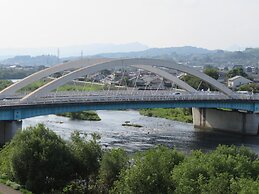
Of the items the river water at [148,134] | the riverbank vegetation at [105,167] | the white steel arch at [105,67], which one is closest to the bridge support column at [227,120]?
the river water at [148,134]

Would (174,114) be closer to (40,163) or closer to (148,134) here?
(148,134)

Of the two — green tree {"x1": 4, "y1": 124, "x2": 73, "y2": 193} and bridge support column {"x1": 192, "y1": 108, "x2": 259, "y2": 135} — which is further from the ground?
green tree {"x1": 4, "y1": 124, "x2": 73, "y2": 193}

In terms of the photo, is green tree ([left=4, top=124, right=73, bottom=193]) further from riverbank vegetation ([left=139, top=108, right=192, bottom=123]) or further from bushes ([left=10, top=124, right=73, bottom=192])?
riverbank vegetation ([left=139, top=108, right=192, bottom=123])

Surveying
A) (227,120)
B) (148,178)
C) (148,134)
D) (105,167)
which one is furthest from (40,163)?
(227,120)

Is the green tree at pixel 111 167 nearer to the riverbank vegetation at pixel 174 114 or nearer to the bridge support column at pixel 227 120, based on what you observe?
the bridge support column at pixel 227 120

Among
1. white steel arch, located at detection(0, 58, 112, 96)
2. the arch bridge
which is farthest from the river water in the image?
white steel arch, located at detection(0, 58, 112, 96)

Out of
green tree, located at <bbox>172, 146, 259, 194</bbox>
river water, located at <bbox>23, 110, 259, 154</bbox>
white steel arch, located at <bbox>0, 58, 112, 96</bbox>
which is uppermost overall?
white steel arch, located at <bbox>0, 58, 112, 96</bbox>

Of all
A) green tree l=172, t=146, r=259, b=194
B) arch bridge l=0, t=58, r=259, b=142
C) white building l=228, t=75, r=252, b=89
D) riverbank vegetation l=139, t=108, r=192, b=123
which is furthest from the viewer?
white building l=228, t=75, r=252, b=89

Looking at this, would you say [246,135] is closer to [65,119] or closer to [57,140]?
[65,119]
